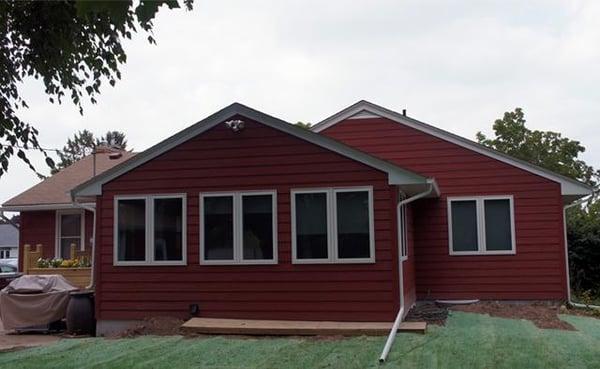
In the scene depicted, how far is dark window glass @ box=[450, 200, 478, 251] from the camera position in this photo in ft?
40.7

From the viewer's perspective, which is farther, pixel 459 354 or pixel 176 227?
pixel 176 227

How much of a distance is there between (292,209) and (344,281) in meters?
1.36

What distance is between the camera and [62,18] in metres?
5.76

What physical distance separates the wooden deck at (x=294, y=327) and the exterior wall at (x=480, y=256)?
355 cm

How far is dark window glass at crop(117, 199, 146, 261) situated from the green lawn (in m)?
1.53

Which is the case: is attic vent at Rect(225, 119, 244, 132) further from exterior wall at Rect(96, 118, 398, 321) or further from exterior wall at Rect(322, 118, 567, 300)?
exterior wall at Rect(322, 118, 567, 300)

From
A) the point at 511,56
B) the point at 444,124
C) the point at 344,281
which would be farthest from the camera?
the point at 444,124

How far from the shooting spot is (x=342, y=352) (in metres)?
7.54

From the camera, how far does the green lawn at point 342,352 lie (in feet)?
22.6

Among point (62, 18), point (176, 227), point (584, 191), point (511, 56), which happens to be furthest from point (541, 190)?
point (62, 18)

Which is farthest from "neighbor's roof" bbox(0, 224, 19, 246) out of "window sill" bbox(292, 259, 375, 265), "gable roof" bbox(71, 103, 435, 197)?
"window sill" bbox(292, 259, 375, 265)

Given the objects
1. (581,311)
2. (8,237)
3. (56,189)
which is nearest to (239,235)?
(581,311)

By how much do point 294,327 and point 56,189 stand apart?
9.89 m

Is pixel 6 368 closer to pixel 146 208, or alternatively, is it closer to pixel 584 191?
pixel 146 208
